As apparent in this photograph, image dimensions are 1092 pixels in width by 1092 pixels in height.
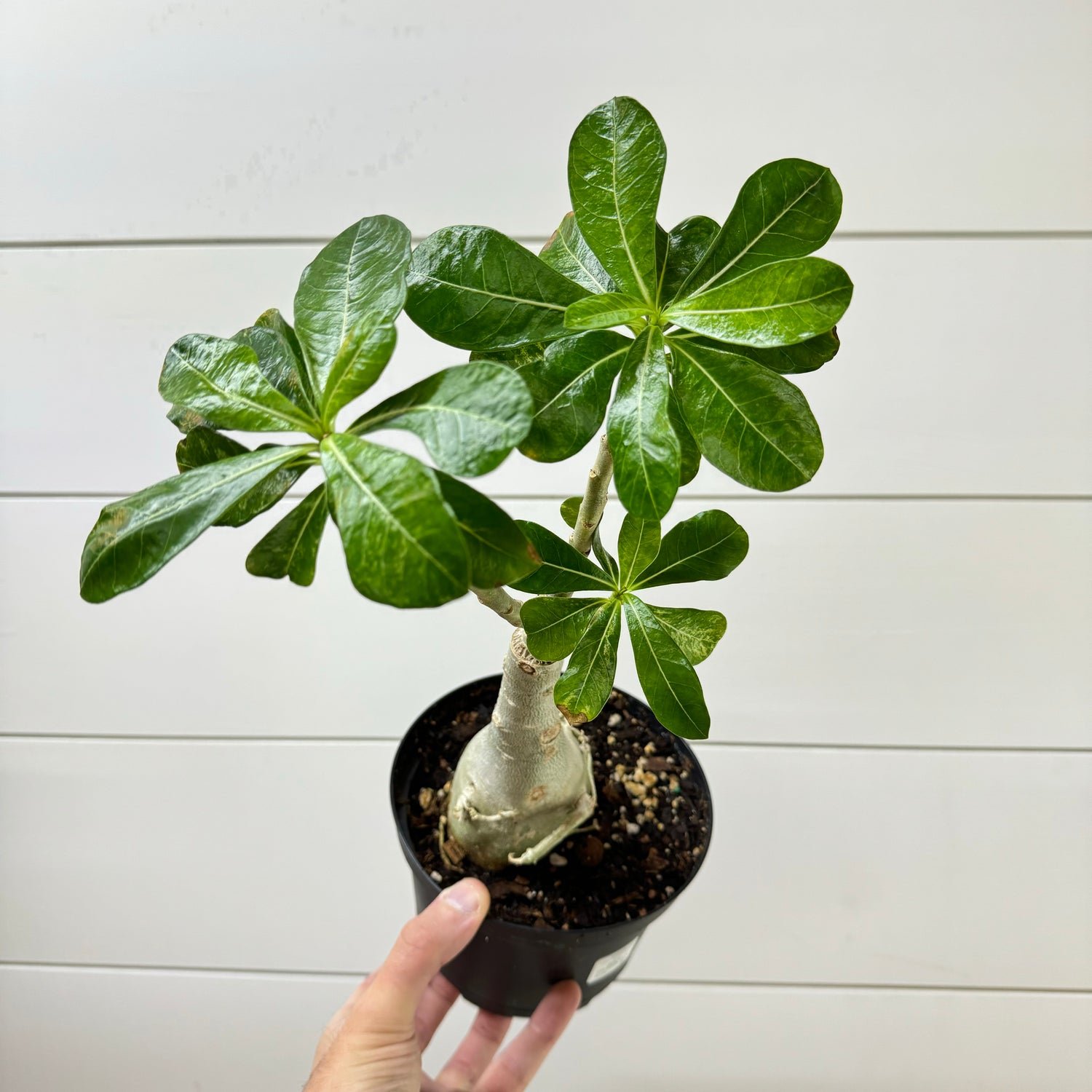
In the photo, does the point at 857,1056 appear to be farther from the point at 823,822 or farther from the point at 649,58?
the point at 649,58

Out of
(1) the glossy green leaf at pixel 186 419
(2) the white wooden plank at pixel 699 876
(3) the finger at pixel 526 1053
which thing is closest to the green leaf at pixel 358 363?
(1) the glossy green leaf at pixel 186 419

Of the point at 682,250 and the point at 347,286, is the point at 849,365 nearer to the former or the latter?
the point at 682,250

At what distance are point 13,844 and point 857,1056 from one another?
132 centimetres

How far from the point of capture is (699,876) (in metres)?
1.29

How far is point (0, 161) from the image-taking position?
1130mm

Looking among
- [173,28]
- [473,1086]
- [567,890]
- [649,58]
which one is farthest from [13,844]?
[649,58]

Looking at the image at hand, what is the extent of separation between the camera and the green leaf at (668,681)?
0.59 m

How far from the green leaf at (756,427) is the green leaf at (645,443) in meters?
0.03

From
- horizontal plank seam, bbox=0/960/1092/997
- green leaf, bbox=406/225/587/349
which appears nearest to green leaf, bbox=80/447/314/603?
green leaf, bbox=406/225/587/349

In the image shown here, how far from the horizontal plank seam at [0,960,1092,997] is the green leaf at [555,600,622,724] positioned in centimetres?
90

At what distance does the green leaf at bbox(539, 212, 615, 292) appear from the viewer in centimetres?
56

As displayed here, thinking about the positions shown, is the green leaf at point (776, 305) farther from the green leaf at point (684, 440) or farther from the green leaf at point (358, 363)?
the green leaf at point (358, 363)

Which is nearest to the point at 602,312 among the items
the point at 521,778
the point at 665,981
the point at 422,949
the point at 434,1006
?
the point at 521,778

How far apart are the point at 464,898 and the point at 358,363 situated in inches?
20.6
